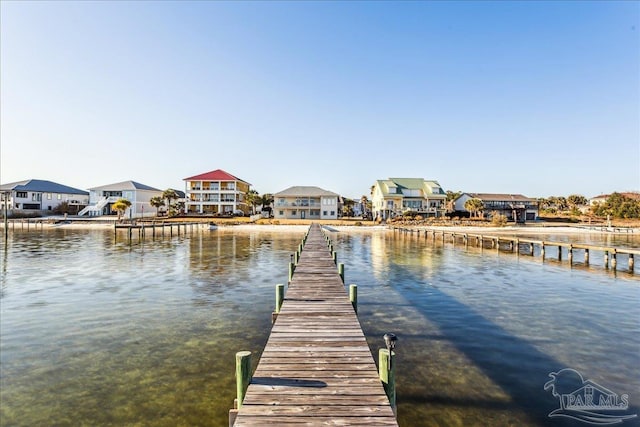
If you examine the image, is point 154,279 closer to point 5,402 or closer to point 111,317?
point 111,317

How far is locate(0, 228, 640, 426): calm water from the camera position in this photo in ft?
26.3

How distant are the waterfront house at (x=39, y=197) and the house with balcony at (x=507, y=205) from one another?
105 m

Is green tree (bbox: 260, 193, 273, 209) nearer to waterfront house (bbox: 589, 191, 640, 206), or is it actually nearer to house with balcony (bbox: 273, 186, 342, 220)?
house with balcony (bbox: 273, 186, 342, 220)

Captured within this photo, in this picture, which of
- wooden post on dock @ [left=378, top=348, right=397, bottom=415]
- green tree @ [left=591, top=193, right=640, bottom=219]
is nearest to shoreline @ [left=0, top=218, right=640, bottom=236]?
green tree @ [left=591, top=193, right=640, bottom=219]

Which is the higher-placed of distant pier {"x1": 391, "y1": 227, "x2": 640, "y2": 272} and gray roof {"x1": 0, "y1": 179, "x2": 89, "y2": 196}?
gray roof {"x1": 0, "y1": 179, "x2": 89, "y2": 196}

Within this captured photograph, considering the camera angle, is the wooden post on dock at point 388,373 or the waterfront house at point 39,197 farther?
the waterfront house at point 39,197

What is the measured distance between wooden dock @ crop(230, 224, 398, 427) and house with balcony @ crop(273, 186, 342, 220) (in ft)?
242

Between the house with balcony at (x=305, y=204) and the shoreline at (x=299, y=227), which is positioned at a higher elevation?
the house with balcony at (x=305, y=204)

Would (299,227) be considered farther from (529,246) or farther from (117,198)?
Result: (117,198)

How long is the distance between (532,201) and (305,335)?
9973 cm

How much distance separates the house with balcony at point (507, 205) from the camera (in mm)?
89250

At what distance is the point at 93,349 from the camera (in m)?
11.0

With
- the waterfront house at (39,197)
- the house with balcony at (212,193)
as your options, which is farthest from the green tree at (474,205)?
the waterfront house at (39,197)

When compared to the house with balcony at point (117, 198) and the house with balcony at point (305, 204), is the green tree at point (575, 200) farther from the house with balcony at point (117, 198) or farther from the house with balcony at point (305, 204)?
the house with balcony at point (117, 198)
